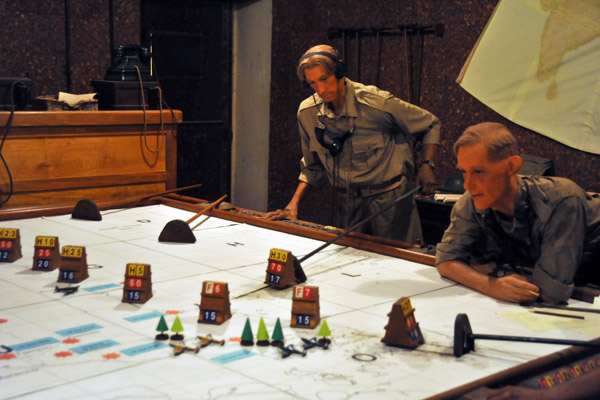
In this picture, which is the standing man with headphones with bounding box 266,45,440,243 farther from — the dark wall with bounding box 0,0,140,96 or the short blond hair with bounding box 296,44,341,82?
the dark wall with bounding box 0,0,140,96

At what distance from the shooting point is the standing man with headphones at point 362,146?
3.55 metres

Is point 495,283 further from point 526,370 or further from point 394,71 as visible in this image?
point 394,71

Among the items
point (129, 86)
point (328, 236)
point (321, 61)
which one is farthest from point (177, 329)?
point (129, 86)

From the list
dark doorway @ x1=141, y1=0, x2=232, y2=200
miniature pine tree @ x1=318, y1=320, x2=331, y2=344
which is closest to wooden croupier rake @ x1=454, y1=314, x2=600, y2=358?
miniature pine tree @ x1=318, y1=320, x2=331, y2=344

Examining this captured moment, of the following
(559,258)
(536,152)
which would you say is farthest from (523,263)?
(536,152)

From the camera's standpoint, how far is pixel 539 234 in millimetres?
2385

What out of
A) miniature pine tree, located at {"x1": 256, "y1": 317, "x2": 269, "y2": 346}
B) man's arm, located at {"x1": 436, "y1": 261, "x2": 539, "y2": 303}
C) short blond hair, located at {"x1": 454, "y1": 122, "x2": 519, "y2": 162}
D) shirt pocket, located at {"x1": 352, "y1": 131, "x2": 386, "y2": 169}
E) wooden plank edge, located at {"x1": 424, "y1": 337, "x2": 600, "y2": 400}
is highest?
short blond hair, located at {"x1": 454, "y1": 122, "x2": 519, "y2": 162}

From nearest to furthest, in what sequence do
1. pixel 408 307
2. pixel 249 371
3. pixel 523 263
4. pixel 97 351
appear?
pixel 249 371
pixel 97 351
pixel 408 307
pixel 523 263

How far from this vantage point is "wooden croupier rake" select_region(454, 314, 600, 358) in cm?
184

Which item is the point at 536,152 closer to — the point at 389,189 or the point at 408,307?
the point at 389,189

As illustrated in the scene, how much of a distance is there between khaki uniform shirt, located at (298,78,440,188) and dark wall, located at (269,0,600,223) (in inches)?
49.0

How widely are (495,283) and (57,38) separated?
407cm

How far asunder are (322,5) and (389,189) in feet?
8.79

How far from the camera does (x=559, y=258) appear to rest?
2277mm
